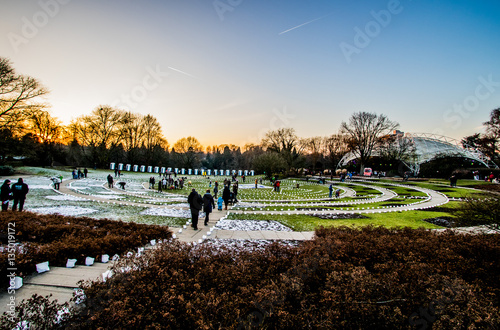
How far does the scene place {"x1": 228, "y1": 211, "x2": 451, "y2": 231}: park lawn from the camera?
41.3 ft

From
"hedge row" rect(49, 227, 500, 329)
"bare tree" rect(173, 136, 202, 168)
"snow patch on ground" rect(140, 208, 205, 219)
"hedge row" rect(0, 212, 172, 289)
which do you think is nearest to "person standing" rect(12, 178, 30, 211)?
"hedge row" rect(0, 212, 172, 289)

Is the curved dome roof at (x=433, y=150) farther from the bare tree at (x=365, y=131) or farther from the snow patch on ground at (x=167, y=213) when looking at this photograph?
the snow patch on ground at (x=167, y=213)

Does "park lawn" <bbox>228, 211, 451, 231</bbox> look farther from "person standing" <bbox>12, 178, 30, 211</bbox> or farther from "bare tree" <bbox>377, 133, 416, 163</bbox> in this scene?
"bare tree" <bbox>377, 133, 416, 163</bbox>

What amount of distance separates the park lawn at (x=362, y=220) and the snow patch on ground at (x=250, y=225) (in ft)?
2.08

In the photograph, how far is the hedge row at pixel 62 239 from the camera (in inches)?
215

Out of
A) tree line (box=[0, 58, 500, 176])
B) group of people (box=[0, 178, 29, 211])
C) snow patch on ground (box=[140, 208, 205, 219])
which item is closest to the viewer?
group of people (box=[0, 178, 29, 211])

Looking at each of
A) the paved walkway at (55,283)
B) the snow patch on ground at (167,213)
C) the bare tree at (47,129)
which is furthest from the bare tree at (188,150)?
the paved walkway at (55,283)

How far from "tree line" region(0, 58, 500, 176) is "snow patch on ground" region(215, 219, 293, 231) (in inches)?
1512

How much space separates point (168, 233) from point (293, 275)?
19.4 feet

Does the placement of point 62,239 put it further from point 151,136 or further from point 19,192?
point 151,136

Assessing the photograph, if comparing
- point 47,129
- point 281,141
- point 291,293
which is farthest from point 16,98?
point 281,141

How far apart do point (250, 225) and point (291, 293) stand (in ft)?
26.7

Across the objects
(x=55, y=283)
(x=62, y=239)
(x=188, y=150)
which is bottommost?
(x=55, y=283)

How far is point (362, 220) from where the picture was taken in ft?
47.1
